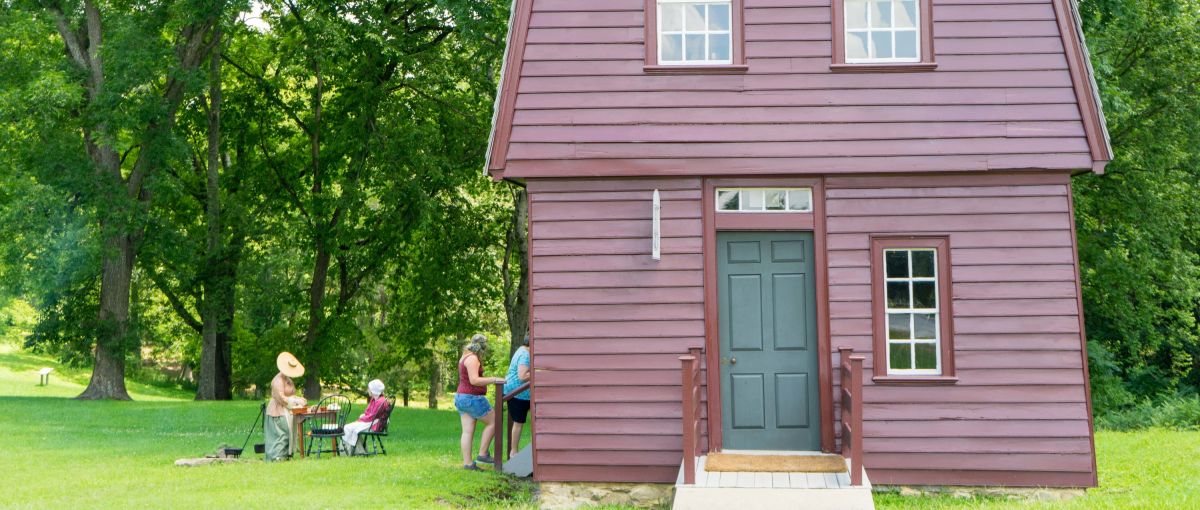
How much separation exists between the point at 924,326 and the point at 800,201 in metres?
1.70

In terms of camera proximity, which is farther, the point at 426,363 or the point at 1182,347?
the point at 426,363

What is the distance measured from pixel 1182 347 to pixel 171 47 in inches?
951

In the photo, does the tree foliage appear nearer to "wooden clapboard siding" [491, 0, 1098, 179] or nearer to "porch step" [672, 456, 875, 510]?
"wooden clapboard siding" [491, 0, 1098, 179]

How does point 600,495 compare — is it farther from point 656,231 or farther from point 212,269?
point 212,269

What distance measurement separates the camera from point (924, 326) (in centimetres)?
1066

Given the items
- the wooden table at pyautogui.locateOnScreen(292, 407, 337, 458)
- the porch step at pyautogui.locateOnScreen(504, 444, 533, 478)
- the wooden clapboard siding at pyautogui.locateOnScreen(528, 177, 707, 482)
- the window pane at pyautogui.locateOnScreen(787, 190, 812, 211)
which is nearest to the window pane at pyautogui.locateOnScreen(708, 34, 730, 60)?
the wooden clapboard siding at pyautogui.locateOnScreen(528, 177, 707, 482)

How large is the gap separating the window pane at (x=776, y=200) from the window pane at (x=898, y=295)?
1.30 metres

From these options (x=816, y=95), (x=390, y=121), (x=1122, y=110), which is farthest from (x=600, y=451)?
(x=390, y=121)

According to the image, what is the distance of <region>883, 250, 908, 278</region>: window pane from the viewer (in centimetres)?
1075

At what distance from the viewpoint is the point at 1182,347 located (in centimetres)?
2495

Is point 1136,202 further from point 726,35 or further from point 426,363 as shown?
point 426,363

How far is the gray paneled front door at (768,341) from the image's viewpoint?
10609 mm

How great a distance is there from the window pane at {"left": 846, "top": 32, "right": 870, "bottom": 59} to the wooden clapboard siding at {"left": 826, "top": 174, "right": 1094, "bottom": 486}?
1.29m

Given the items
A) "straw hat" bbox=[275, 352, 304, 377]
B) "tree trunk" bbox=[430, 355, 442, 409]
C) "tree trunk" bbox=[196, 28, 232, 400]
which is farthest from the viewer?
"tree trunk" bbox=[430, 355, 442, 409]
